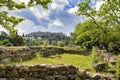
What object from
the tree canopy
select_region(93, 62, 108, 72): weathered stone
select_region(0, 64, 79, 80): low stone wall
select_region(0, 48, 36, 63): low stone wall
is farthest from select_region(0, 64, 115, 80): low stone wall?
the tree canopy

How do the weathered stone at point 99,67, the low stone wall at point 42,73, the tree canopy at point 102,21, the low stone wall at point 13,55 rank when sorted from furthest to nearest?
the tree canopy at point 102,21 < the low stone wall at point 13,55 < the weathered stone at point 99,67 < the low stone wall at point 42,73

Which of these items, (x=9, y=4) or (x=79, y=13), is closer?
(x=9, y=4)

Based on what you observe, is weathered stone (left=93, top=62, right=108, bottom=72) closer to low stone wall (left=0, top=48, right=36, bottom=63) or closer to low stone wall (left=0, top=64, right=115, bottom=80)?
low stone wall (left=0, top=64, right=115, bottom=80)

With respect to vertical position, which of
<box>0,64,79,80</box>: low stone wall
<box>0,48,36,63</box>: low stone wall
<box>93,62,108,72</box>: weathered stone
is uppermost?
<box>0,48,36,63</box>: low stone wall

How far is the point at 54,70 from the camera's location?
1633cm

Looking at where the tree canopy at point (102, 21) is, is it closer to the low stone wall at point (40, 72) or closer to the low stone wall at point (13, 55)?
the low stone wall at point (13, 55)

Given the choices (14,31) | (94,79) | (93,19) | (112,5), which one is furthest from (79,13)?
(94,79)

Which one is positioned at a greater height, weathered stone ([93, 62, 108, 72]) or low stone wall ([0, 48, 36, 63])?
low stone wall ([0, 48, 36, 63])

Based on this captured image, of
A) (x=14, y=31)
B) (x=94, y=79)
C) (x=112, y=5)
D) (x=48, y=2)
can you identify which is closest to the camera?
(x=94, y=79)

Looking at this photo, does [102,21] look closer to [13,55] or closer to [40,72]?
[13,55]

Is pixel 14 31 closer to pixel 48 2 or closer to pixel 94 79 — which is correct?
pixel 48 2

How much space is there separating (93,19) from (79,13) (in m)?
2.06

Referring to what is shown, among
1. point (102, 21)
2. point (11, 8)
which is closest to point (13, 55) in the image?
point (11, 8)

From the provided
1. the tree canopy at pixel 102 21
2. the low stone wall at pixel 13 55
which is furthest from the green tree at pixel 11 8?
the tree canopy at pixel 102 21
